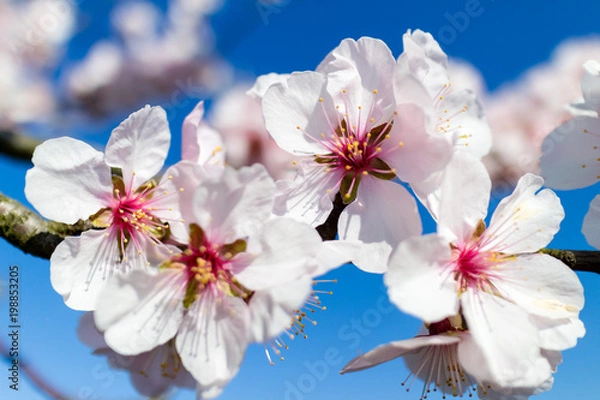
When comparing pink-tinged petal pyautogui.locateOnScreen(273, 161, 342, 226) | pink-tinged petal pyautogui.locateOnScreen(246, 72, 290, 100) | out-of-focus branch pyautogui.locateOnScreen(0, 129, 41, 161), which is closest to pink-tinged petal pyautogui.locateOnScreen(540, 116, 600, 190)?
pink-tinged petal pyautogui.locateOnScreen(273, 161, 342, 226)

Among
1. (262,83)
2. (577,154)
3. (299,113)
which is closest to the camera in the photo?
(299,113)

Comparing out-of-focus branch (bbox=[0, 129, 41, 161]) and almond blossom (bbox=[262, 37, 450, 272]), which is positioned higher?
out-of-focus branch (bbox=[0, 129, 41, 161])

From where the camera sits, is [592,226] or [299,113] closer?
[299,113]

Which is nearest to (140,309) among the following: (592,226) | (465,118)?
(465,118)

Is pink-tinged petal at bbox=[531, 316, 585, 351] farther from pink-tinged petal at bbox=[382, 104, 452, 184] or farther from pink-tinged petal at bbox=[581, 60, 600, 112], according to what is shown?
pink-tinged petal at bbox=[581, 60, 600, 112]

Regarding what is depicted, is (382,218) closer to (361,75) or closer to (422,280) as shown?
(422,280)

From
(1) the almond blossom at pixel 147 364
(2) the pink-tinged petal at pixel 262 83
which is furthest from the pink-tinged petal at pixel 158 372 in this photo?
(2) the pink-tinged petal at pixel 262 83

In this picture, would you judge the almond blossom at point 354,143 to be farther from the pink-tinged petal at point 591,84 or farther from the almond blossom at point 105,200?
the pink-tinged petal at point 591,84
